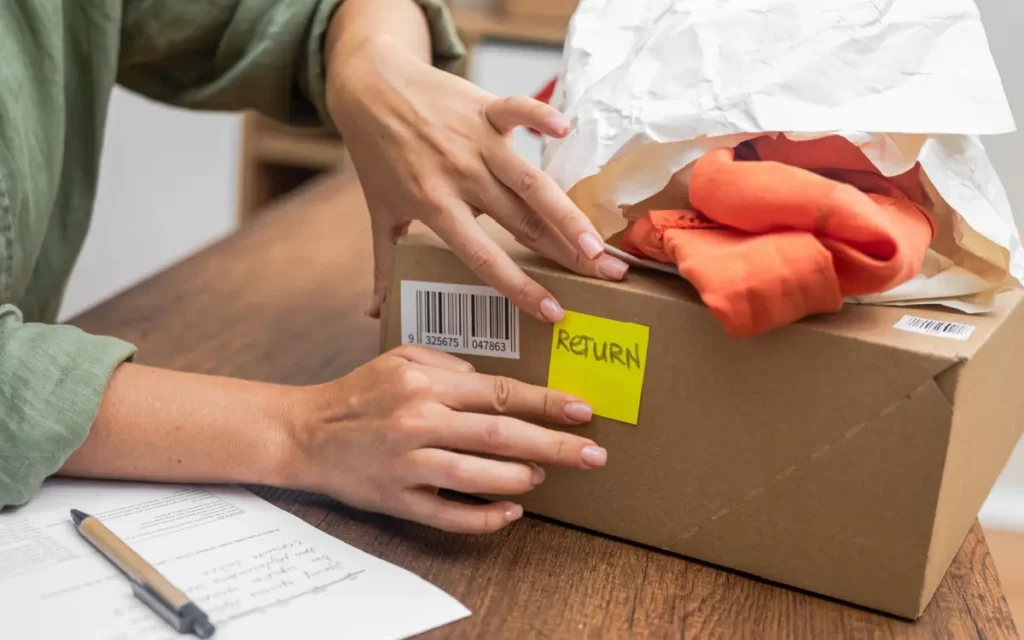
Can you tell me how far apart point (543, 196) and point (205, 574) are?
0.93 feet

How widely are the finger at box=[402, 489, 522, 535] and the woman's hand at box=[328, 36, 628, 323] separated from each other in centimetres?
12

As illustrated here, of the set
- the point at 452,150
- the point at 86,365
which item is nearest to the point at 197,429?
the point at 86,365

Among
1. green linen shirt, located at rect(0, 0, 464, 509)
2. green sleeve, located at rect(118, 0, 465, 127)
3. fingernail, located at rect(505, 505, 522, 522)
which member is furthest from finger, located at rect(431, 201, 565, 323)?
green sleeve, located at rect(118, 0, 465, 127)

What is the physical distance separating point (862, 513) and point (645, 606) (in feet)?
0.41

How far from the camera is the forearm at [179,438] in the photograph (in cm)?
58

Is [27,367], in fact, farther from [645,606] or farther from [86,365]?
[645,606]

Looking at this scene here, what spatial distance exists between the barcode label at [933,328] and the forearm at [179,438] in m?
0.37

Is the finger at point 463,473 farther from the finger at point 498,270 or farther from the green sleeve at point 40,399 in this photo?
the green sleeve at point 40,399

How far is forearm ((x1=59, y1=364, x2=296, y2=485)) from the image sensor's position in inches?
23.0

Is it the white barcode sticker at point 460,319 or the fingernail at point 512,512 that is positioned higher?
the white barcode sticker at point 460,319

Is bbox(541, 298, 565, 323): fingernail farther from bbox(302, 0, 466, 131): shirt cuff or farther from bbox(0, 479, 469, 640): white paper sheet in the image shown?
bbox(302, 0, 466, 131): shirt cuff

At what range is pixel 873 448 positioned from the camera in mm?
492

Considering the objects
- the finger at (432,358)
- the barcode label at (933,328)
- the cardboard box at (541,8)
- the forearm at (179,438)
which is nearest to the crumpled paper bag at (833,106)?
the barcode label at (933,328)

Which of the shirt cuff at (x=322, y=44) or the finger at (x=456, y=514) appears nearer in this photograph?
the finger at (x=456, y=514)
